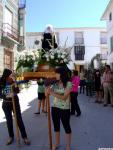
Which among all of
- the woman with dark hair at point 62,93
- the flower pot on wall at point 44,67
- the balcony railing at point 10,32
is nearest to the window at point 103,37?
the balcony railing at point 10,32

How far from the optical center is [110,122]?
380 inches

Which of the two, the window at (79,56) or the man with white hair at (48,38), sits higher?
the window at (79,56)

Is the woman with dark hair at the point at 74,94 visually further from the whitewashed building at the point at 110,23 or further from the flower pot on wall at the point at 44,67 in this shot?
the whitewashed building at the point at 110,23

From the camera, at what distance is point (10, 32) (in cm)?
2281

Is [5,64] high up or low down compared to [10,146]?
up

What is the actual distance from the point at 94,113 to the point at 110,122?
6.03 feet

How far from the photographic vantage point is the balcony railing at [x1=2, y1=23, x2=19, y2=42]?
21125 millimetres

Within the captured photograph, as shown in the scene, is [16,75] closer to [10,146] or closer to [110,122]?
[10,146]

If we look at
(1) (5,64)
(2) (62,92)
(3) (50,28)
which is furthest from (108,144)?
(1) (5,64)

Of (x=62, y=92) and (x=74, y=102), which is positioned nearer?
(x=62, y=92)

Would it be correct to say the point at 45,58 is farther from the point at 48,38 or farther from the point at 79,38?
the point at 79,38

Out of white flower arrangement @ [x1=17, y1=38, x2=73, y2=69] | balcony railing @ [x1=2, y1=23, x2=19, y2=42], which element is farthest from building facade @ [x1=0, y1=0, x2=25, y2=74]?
white flower arrangement @ [x1=17, y1=38, x2=73, y2=69]

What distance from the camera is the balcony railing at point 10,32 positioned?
21125mm

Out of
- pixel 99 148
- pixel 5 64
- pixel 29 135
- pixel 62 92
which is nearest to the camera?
pixel 62 92
